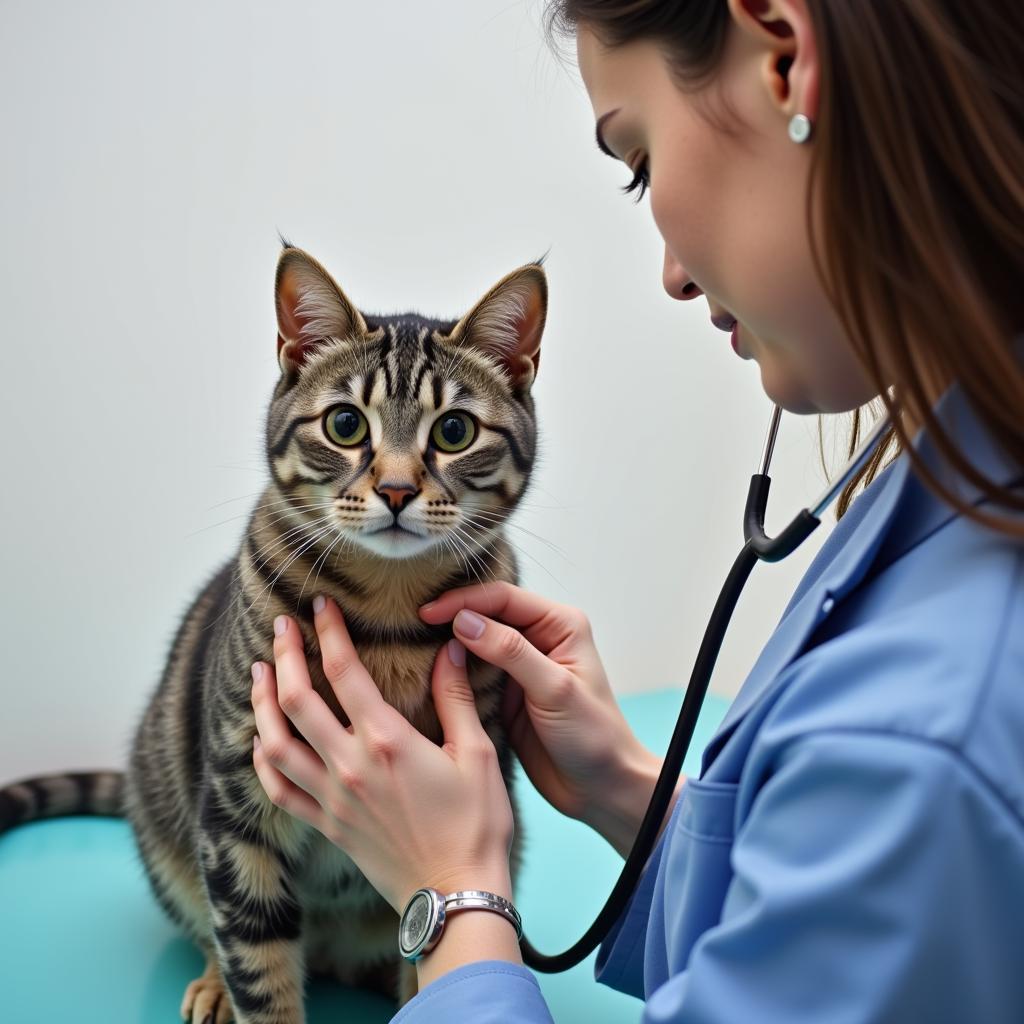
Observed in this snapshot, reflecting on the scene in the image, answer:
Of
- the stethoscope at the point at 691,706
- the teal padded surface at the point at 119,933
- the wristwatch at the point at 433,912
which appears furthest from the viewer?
the teal padded surface at the point at 119,933

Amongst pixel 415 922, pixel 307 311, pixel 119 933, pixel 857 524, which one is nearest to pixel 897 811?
pixel 857 524

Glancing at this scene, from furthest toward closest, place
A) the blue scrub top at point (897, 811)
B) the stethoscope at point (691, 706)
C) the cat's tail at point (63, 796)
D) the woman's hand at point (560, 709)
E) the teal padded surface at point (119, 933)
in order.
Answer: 1. the cat's tail at point (63, 796)
2. the teal padded surface at point (119, 933)
3. the woman's hand at point (560, 709)
4. the stethoscope at point (691, 706)
5. the blue scrub top at point (897, 811)

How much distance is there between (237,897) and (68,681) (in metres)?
0.63

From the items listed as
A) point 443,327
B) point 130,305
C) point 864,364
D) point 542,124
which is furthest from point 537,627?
point 542,124

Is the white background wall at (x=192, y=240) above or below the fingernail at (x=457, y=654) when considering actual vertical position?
above

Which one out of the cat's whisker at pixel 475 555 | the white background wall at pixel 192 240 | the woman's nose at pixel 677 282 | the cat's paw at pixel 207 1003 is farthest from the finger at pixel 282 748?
the white background wall at pixel 192 240

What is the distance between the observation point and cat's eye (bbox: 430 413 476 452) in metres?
0.98

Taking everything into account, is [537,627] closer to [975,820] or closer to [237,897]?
[237,897]

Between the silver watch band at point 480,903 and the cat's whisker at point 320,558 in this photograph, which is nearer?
the silver watch band at point 480,903

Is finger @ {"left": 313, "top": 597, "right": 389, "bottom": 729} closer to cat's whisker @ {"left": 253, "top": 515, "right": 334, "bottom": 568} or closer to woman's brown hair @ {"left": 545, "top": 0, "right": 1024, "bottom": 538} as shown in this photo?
cat's whisker @ {"left": 253, "top": 515, "right": 334, "bottom": 568}

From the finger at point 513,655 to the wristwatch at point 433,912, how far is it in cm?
22

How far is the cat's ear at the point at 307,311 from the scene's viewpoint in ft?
3.14

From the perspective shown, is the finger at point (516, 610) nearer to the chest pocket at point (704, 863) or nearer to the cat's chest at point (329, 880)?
the cat's chest at point (329, 880)

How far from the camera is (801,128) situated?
1.73 ft
